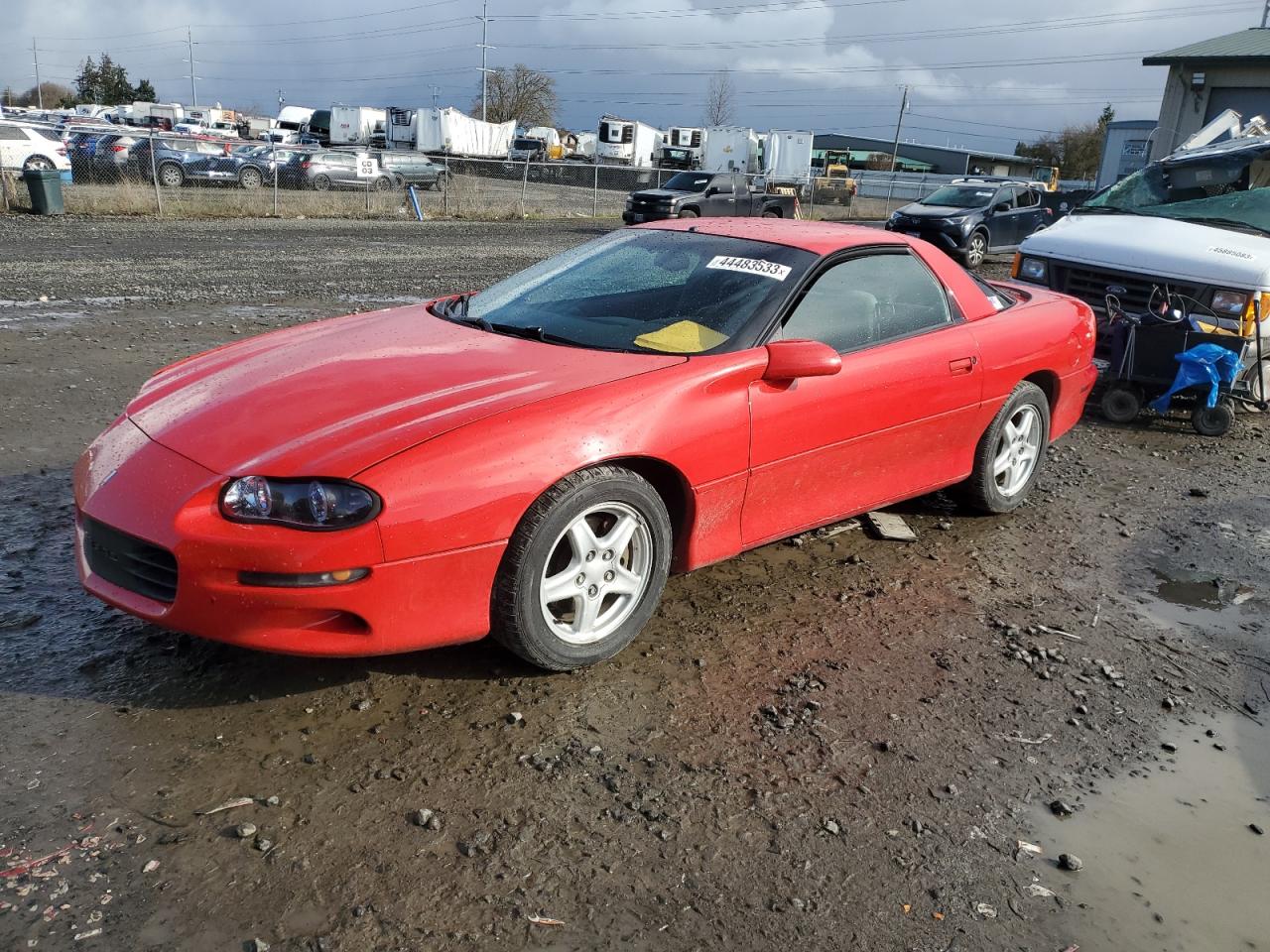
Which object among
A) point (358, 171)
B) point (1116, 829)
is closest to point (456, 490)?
point (1116, 829)

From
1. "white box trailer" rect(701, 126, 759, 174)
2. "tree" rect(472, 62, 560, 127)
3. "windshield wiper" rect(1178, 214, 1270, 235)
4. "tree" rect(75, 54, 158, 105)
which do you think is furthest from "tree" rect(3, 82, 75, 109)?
"windshield wiper" rect(1178, 214, 1270, 235)

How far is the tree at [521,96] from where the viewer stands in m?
86.6

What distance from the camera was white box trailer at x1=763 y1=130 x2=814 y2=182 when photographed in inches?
1775

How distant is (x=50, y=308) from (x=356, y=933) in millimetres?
9473

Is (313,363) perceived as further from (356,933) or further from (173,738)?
(356,933)

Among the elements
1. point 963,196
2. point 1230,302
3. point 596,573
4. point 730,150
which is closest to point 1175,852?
point 596,573

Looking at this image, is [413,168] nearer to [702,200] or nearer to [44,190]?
[702,200]

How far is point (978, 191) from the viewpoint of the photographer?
67.0ft

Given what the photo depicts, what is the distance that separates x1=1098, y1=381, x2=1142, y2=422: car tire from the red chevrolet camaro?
3.06 meters

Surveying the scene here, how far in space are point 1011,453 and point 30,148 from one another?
84.0 feet

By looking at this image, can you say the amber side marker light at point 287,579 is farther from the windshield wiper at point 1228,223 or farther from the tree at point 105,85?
the tree at point 105,85

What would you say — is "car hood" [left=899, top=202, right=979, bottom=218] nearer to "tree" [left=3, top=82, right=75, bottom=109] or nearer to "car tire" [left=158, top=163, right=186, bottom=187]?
"car tire" [left=158, top=163, right=186, bottom=187]

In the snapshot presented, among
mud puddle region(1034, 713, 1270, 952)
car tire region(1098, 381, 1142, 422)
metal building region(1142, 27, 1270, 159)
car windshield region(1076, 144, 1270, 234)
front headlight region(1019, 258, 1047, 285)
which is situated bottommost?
mud puddle region(1034, 713, 1270, 952)

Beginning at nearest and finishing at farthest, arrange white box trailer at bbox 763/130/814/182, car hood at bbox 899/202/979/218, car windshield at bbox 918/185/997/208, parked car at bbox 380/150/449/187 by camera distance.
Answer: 1. car hood at bbox 899/202/979/218
2. car windshield at bbox 918/185/997/208
3. parked car at bbox 380/150/449/187
4. white box trailer at bbox 763/130/814/182
